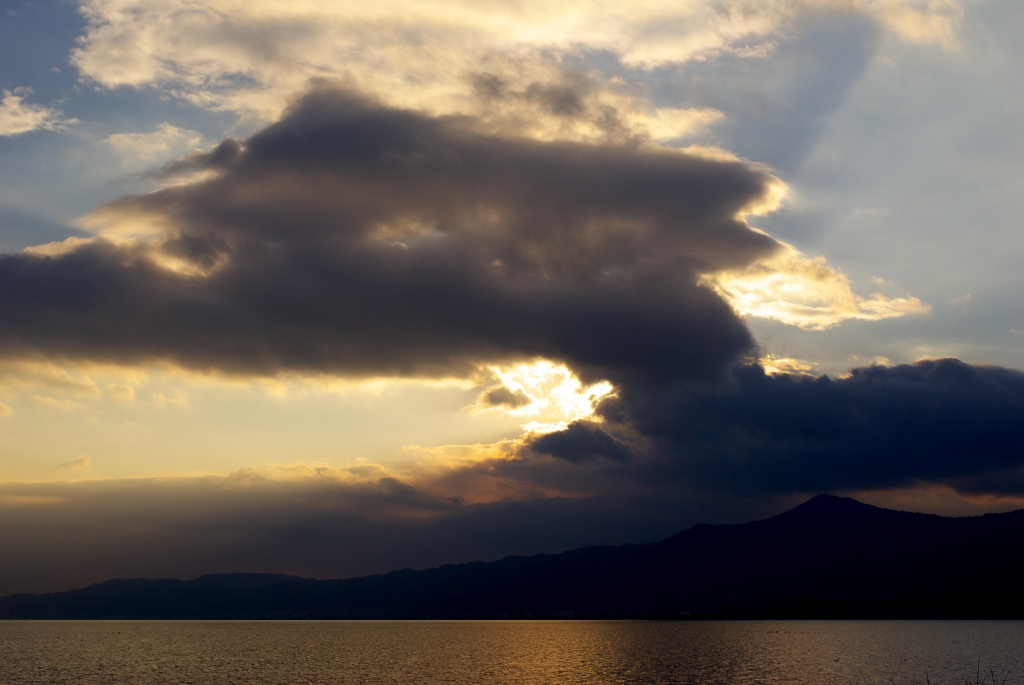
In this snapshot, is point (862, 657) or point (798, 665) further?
point (862, 657)

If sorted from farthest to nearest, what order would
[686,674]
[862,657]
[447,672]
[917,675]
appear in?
[862,657] → [447,672] → [686,674] → [917,675]

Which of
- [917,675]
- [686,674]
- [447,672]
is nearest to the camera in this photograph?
[917,675]

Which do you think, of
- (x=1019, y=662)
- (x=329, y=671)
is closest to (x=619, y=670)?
(x=329, y=671)

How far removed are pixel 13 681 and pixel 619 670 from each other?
126 metres

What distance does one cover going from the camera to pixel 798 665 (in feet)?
555

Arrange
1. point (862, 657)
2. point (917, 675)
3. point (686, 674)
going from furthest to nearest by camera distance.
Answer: point (862, 657), point (686, 674), point (917, 675)

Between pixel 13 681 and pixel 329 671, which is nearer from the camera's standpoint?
pixel 13 681

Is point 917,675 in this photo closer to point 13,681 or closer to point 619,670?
point 619,670

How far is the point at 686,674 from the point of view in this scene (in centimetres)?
15150

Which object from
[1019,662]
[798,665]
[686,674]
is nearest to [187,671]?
[686,674]

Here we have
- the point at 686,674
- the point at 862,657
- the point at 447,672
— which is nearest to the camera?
the point at 686,674

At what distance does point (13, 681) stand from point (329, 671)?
61921mm

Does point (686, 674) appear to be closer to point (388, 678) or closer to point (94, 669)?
point (388, 678)

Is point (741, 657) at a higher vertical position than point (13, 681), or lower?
lower
